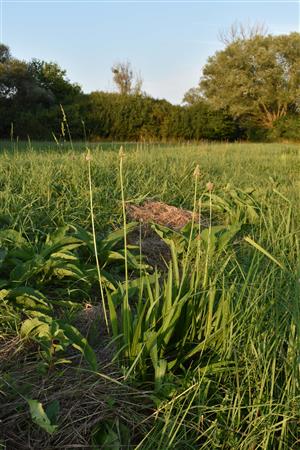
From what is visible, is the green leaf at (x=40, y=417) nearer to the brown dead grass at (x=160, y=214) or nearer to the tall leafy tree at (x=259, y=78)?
the brown dead grass at (x=160, y=214)

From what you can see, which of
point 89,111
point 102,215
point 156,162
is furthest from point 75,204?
point 89,111

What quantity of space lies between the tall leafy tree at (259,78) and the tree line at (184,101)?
7cm

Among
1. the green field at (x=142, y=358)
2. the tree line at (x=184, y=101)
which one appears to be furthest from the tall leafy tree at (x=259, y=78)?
the green field at (x=142, y=358)

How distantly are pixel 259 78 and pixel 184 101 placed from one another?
7.49 m

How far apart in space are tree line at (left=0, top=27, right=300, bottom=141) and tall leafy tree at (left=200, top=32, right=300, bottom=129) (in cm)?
7

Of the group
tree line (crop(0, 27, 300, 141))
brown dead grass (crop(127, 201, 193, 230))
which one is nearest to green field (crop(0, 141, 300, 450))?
brown dead grass (crop(127, 201, 193, 230))

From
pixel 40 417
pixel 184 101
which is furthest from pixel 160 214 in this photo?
pixel 184 101

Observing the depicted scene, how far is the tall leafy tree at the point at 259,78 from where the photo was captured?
34344 mm

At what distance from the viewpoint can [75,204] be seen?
345 cm

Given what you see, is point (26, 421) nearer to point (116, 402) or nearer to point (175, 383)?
point (116, 402)

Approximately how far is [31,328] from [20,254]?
606mm

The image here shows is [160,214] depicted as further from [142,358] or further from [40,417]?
[40,417]

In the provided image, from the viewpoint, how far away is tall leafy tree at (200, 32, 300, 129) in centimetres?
3434

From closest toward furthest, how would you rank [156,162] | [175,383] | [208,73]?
[175,383] → [156,162] → [208,73]
